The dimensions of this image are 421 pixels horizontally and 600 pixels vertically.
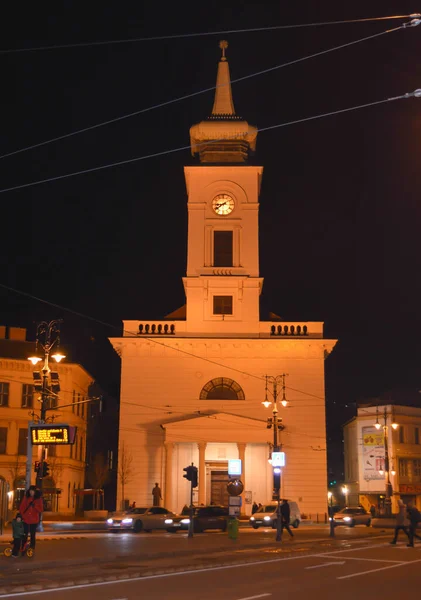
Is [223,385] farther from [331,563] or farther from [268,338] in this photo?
[331,563]

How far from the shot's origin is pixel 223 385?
49000 millimetres

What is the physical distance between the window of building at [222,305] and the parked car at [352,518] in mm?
14078

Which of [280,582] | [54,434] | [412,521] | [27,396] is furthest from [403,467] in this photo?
[280,582]

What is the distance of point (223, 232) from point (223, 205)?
180 centimetres

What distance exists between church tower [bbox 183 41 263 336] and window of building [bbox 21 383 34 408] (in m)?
11.9

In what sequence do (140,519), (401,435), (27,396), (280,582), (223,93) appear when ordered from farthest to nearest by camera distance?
1. (401,435)
2. (223,93)
3. (27,396)
4. (140,519)
5. (280,582)

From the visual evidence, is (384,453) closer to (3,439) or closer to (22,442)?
(22,442)

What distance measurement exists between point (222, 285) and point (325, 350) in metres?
7.73

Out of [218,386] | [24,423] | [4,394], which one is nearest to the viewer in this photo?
[218,386]

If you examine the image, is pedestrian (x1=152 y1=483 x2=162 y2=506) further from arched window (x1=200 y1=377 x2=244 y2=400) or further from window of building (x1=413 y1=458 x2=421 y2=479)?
window of building (x1=413 y1=458 x2=421 y2=479)

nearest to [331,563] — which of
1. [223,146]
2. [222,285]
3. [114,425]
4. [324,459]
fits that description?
[324,459]

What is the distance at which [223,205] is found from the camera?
52.8 m

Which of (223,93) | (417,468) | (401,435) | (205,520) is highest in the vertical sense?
(223,93)

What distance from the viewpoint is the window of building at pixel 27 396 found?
52825mm
